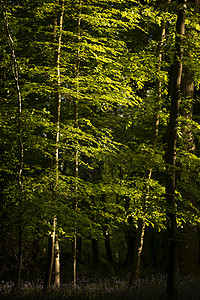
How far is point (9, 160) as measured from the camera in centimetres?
976

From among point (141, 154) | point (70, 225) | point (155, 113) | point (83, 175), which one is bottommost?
point (83, 175)

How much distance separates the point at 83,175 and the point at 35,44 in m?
9.96

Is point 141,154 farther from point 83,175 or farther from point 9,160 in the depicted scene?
point 83,175

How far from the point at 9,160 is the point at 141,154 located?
3.52 meters

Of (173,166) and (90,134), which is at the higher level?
(90,134)

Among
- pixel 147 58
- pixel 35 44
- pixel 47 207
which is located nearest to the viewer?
pixel 47 207

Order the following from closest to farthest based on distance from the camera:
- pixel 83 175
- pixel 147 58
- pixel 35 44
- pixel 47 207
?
pixel 47 207 → pixel 35 44 → pixel 147 58 → pixel 83 175

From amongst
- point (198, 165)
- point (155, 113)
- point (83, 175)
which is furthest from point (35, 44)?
point (83, 175)

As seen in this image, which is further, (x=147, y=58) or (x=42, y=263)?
(x=42, y=263)

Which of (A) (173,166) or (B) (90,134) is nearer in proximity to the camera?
(A) (173,166)

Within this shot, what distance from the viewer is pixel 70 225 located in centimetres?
866

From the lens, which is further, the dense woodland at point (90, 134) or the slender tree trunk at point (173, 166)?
the dense woodland at point (90, 134)

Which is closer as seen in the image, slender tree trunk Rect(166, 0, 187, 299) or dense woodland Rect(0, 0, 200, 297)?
Result: slender tree trunk Rect(166, 0, 187, 299)

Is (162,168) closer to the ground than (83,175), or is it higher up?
higher up
